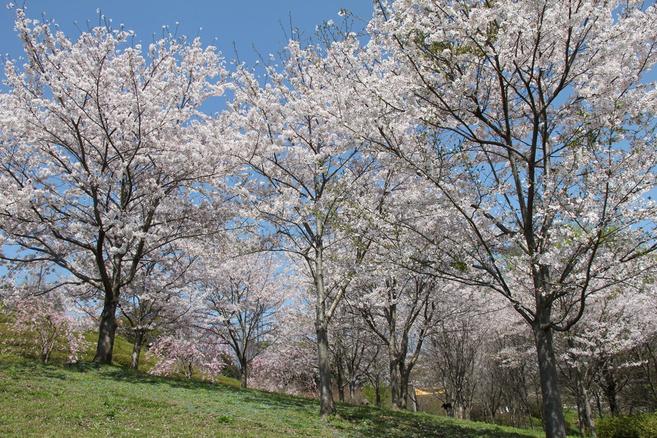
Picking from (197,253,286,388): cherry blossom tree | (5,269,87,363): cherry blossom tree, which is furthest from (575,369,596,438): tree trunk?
(5,269,87,363): cherry blossom tree

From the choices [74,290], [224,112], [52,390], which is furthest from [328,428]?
[74,290]

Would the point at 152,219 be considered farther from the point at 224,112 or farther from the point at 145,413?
the point at 145,413

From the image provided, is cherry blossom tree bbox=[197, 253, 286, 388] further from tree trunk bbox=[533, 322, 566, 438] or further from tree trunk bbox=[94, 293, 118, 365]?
tree trunk bbox=[533, 322, 566, 438]

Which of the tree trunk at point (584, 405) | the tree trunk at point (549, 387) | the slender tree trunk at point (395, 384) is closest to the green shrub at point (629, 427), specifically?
the tree trunk at point (584, 405)

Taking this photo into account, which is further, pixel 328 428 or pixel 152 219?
pixel 152 219

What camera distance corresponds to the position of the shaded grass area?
26.2 ft

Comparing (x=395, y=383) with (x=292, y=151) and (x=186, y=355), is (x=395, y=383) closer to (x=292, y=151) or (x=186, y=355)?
(x=292, y=151)

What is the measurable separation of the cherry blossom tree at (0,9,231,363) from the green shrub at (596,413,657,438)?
14972 mm

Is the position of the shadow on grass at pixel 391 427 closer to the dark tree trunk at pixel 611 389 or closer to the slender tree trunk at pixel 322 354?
the slender tree trunk at pixel 322 354

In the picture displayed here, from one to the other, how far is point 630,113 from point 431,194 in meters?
3.89

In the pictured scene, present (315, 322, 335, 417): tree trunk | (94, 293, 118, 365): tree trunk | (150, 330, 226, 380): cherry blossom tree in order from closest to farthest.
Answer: (315, 322, 335, 417): tree trunk, (94, 293, 118, 365): tree trunk, (150, 330, 226, 380): cherry blossom tree

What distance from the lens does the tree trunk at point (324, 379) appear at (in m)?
12.2

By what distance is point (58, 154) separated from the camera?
1506 centimetres

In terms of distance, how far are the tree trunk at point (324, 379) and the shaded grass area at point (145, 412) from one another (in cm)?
37
